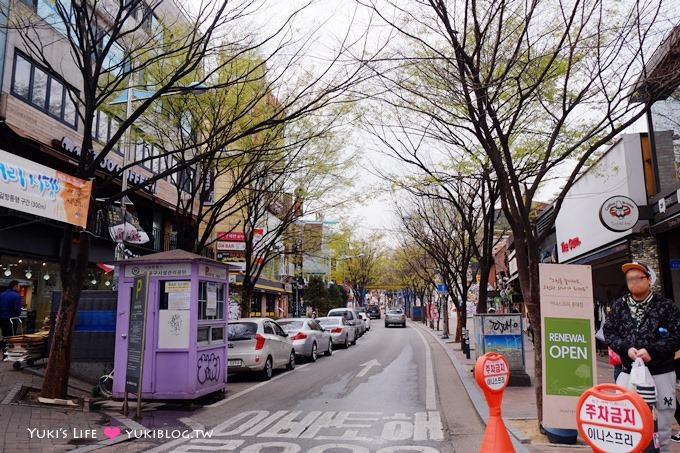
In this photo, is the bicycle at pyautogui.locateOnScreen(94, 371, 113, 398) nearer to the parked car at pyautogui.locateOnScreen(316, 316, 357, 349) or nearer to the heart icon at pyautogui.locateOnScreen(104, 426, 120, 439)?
the heart icon at pyautogui.locateOnScreen(104, 426, 120, 439)

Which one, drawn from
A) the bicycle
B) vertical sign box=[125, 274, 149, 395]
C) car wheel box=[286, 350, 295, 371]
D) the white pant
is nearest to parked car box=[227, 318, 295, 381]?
car wheel box=[286, 350, 295, 371]

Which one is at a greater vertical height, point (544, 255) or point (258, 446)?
point (544, 255)

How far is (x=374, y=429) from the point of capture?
7.79 m

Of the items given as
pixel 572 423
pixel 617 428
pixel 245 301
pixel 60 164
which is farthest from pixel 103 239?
pixel 617 428

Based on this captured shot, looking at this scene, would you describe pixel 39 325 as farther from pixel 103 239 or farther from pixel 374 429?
pixel 374 429

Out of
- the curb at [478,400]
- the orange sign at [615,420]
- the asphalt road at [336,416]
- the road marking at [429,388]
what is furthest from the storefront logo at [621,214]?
the orange sign at [615,420]

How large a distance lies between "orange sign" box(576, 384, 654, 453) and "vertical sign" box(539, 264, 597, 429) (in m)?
3.01

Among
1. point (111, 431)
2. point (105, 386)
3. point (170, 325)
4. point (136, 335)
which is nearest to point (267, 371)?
point (105, 386)

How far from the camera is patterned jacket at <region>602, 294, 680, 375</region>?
4.71 meters

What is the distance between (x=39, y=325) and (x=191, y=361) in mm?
10073

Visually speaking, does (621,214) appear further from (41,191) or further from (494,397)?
(41,191)

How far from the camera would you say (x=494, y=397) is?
5.18 metres

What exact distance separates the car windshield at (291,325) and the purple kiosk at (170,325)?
797 cm

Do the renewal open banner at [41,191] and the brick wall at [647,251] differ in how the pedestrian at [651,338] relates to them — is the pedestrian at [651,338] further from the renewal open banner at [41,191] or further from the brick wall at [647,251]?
the brick wall at [647,251]
